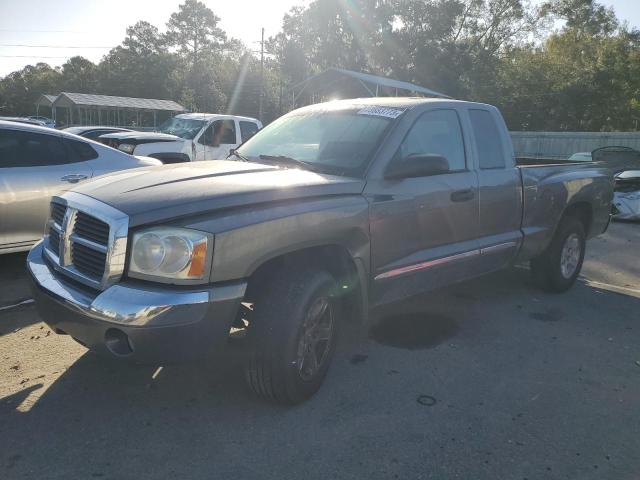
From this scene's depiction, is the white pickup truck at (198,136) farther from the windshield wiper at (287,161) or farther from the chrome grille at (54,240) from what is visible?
the chrome grille at (54,240)

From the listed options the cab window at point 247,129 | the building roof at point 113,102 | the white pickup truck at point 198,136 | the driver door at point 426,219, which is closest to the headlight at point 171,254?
the driver door at point 426,219

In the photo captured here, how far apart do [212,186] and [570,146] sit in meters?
23.8

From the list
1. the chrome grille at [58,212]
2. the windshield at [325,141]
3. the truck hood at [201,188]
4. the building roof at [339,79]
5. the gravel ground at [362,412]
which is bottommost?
the gravel ground at [362,412]

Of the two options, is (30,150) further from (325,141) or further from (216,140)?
(216,140)

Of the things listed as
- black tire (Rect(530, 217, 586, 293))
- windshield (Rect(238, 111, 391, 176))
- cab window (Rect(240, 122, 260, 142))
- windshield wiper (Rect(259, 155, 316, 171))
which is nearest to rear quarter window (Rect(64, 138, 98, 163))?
windshield (Rect(238, 111, 391, 176))

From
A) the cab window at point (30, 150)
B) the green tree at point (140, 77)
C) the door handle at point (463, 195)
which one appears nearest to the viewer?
the door handle at point (463, 195)

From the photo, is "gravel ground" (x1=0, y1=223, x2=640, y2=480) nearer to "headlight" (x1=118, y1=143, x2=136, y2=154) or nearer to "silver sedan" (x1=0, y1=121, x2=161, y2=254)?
"silver sedan" (x1=0, y1=121, x2=161, y2=254)

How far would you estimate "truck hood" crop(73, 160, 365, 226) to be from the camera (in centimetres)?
279

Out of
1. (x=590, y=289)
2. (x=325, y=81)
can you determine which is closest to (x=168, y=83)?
(x=325, y=81)

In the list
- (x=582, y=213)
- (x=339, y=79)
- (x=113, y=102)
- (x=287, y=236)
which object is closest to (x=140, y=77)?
(x=113, y=102)

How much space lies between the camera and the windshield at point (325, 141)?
3.76 m

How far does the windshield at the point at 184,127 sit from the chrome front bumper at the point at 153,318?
1123 cm

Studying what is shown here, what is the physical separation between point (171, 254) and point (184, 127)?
480 inches

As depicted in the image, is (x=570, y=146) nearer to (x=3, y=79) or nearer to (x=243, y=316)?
(x=243, y=316)
